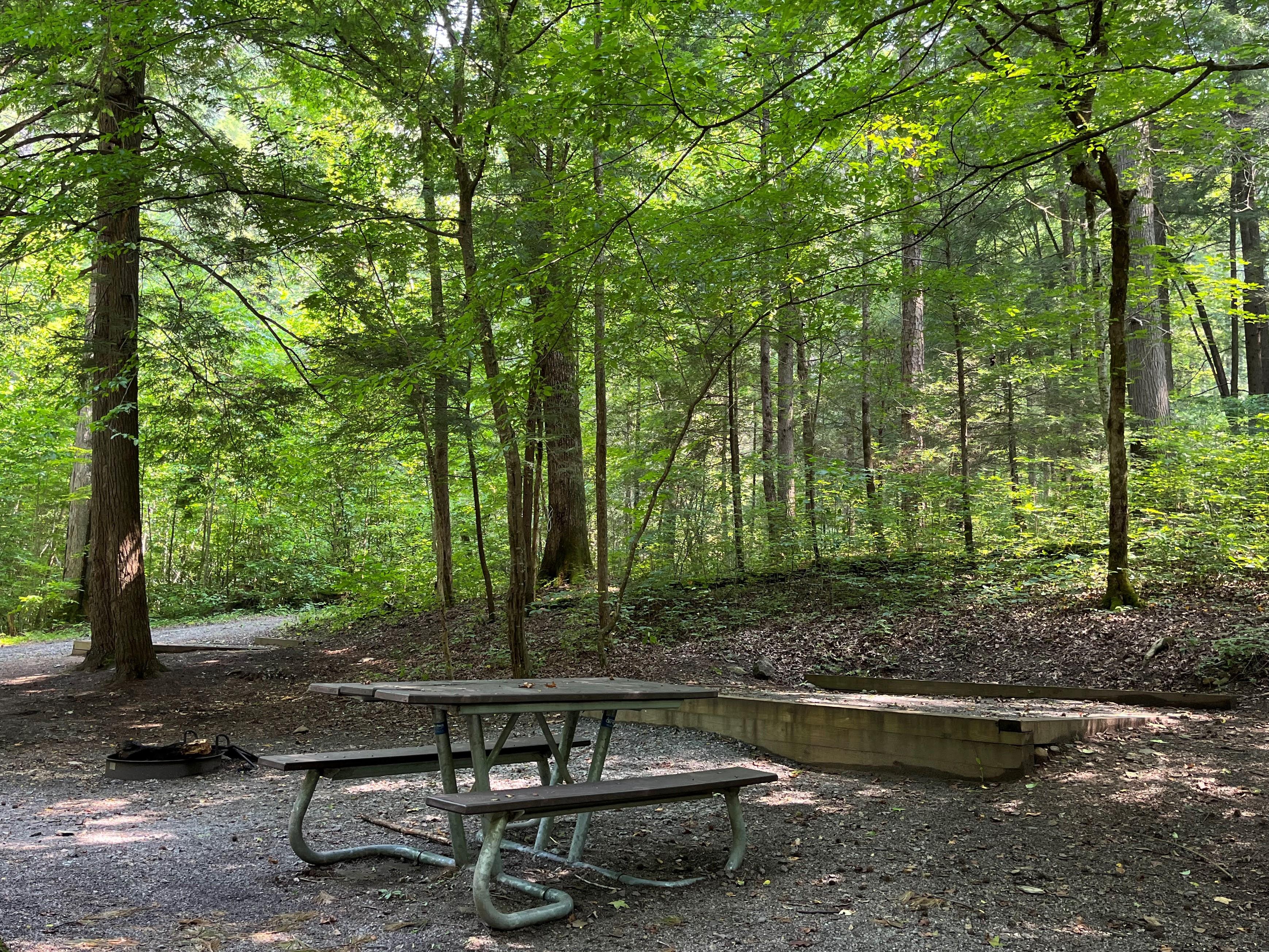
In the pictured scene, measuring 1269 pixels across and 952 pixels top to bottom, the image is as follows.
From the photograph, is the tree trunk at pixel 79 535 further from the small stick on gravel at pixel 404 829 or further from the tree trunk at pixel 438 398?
the small stick on gravel at pixel 404 829

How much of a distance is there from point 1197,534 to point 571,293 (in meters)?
8.00

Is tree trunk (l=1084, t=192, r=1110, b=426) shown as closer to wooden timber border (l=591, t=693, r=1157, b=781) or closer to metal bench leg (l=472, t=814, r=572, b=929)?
wooden timber border (l=591, t=693, r=1157, b=781)

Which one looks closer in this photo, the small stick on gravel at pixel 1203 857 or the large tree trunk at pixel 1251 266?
the small stick on gravel at pixel 1203 857

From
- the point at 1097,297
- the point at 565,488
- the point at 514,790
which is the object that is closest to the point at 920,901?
the point at 514,790

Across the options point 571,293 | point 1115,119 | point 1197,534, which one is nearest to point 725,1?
point 571,293

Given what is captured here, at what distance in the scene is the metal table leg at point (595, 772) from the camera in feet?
12.3

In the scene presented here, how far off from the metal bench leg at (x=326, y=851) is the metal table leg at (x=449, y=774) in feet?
0.23

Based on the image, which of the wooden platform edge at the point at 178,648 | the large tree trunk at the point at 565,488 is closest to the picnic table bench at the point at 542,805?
the large tree trunk at the point at 565,488

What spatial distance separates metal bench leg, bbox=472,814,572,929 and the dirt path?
10.3m

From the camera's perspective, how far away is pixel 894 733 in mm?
5285

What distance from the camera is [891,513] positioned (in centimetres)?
1134

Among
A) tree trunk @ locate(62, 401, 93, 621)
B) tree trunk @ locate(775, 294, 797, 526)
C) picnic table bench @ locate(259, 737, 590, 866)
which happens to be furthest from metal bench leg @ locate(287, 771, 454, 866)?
tree trunk @ locate(62, 401, 93, 621)

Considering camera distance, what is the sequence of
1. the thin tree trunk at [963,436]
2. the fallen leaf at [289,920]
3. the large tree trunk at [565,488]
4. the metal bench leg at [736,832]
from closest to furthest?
the fallen leaf at [289,920] → the metal bench leg at [736,832] → the large tree trunk at [565,488] → the thin tree trunk at [963,436]

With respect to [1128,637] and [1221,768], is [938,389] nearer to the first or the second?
[1128,637]
